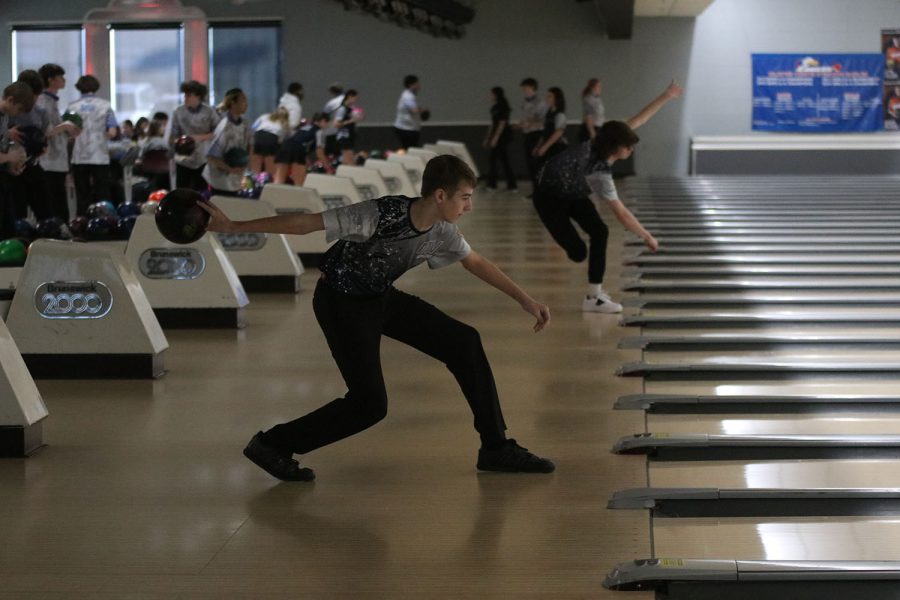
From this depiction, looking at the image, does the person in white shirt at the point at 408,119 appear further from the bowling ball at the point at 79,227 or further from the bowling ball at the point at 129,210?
the bowling ball at the point at 79,227

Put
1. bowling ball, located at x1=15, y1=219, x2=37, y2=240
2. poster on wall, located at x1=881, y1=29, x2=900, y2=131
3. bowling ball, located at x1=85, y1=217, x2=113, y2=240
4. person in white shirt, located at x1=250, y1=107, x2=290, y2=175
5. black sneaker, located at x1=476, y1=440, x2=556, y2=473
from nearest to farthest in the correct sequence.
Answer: black sneaker, located at x1=476, y1=440, x2=556, y2=473 → bowling ball, located at x1=85, y1=217, x2=113, y2=240 → bowling ball, located at x1=15, y1=219, x2=37, y2=240 → person in white shirt, located at x1=250, y1=107, x2=290, y2=175 → poster on wall, located at x1=881, y1=29, x2=900, y2=131

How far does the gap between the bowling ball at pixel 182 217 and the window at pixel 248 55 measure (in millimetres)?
18184

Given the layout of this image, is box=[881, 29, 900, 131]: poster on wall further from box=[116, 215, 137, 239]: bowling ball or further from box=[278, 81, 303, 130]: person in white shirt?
box=[116, 215, 137, 239]: bowling ball

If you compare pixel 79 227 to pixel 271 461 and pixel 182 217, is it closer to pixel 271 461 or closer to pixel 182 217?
pixel 271 461

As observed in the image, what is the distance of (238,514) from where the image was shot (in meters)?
3.51

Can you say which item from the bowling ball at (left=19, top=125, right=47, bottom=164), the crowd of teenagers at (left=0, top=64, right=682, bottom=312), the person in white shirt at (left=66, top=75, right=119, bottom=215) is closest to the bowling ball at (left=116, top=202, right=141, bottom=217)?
the crowd of teenagers at (left=0, top=64, right=682, bottom=312)

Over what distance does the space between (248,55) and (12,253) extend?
15.6 meters

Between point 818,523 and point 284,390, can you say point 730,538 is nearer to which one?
point 818,523

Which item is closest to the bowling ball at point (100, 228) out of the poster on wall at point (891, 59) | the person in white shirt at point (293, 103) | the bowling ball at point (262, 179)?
the bowling ball at point (262, 179)

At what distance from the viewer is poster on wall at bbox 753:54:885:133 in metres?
20.9

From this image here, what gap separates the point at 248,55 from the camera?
21.2 meters

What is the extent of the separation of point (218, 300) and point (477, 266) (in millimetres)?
3075

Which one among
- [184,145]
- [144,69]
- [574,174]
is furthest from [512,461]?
[144,69]

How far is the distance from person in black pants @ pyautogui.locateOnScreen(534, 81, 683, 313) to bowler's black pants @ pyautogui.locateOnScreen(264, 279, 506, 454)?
3.19 m
